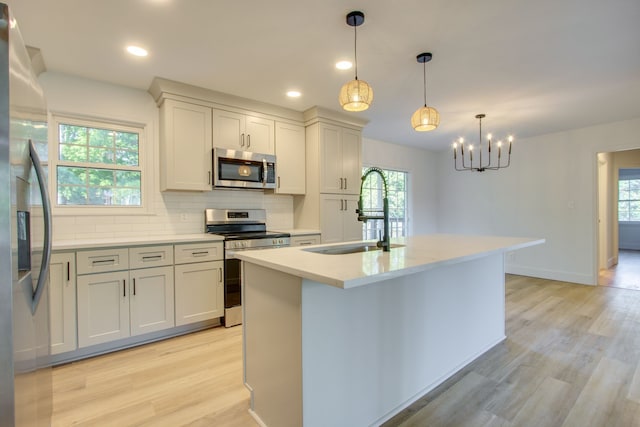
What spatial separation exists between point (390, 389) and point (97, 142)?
134 inches

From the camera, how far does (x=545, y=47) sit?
239cm

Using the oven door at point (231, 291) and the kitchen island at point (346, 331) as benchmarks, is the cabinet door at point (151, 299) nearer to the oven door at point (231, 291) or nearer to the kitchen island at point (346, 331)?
the oven door at point (231, 291)

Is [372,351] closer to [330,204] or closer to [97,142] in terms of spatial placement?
[330,204]

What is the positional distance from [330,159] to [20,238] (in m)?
3.36

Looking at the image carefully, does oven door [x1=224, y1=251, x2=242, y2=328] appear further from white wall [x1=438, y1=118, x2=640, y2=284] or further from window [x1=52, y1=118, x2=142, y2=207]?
white wall [x1=438, y1=118, x2=640, y2=284]

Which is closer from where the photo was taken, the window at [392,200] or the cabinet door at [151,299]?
the cabinet door at [151,299]

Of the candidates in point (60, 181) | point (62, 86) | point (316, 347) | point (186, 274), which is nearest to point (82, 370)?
point (186, 274)

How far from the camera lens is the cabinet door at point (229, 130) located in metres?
3.36

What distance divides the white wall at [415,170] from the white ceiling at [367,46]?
1.95m


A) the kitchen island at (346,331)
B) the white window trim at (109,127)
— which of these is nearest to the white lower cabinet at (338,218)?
the kitchen island at (346,331)

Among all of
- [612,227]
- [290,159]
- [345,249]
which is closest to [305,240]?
[290,159]

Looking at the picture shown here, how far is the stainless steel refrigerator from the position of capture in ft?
2.63

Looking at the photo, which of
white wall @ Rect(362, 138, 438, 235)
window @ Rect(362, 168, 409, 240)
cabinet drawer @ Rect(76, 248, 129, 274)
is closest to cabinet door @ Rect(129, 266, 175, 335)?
cabinet drawer @ Rect(76, 248, 129, 274)

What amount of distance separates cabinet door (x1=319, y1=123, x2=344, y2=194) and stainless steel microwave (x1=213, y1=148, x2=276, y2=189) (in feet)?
2.10
